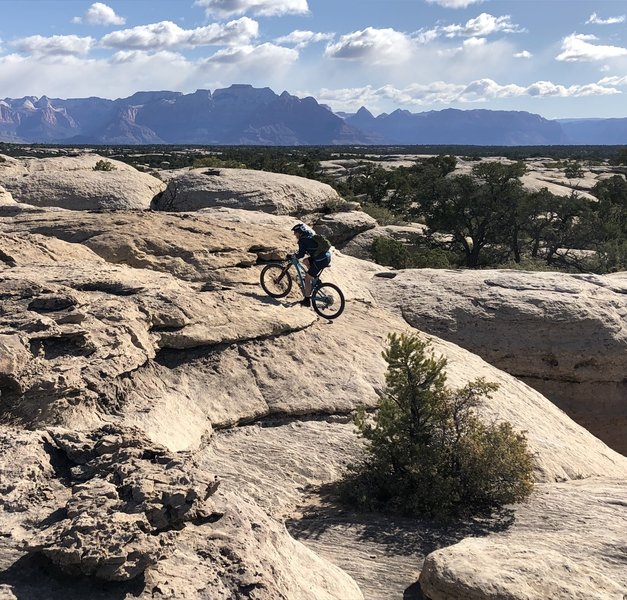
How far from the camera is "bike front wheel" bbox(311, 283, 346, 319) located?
11531mm

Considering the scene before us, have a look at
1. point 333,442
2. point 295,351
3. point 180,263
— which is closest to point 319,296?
point 295,351

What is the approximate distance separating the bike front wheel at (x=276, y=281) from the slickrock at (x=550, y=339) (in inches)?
139

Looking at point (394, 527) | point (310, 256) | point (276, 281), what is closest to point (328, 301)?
point (310, 256)

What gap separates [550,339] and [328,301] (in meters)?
5.91

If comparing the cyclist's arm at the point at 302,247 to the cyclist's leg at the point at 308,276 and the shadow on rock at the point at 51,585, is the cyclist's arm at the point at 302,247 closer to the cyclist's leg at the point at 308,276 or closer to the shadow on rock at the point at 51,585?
the cyclist's leg at the point at 308,276

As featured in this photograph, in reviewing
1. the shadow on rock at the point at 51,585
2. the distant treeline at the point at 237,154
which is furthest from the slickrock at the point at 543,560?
the distant treeline at the point at 237,154

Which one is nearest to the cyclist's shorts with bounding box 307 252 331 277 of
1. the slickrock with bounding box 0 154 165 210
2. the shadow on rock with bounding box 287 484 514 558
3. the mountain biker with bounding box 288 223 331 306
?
the mountain biker with bounding box 288 223 331 306

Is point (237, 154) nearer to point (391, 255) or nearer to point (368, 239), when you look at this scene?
point (368, 239)

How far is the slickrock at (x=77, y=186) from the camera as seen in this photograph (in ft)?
70.9

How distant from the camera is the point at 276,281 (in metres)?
11.6

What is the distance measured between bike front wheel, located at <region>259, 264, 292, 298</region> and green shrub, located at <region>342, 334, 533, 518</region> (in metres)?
4.09

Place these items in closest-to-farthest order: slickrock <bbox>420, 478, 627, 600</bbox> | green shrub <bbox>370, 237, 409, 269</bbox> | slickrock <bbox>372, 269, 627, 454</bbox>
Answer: slickrock <bbox>420, 478, 627, 600</bbox> < slickrock <bbox>372, 269, 627, 454</bbox> < green shrub <bbox>370, 237, 409, 269</bbox>

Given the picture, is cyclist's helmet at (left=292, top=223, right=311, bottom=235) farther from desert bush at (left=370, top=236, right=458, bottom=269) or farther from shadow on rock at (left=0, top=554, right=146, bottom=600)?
desert bush at (left=370, top=236, right=458, bottom=269)

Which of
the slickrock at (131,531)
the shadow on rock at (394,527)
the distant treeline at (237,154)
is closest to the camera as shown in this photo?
the slickrock at (131,531)
